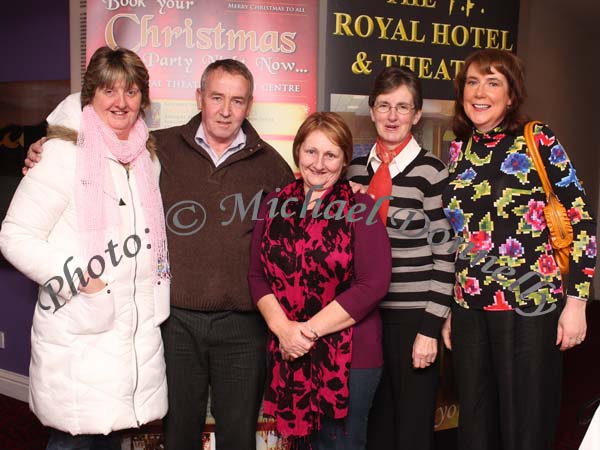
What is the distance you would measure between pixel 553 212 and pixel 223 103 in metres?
1.25

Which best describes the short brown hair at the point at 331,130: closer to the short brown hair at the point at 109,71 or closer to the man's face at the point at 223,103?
the man's face at the point at 223,103

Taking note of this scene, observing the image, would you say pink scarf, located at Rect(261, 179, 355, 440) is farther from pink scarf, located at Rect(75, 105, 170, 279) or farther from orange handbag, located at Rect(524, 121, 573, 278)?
orange handbag, located at Rect(524, 121, 573, 278)

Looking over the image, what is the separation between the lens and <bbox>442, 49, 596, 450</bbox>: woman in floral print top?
2.14 meters

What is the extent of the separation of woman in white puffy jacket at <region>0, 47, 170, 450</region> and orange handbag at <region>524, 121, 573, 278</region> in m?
1.34

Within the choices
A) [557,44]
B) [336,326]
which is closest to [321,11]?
[336,326]

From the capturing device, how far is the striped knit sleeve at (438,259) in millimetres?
2303

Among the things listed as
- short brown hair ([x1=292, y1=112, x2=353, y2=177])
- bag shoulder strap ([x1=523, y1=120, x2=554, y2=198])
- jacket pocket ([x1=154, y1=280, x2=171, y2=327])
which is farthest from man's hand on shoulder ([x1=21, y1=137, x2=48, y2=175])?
bag shoulder strap ([x1=523, y1=120, x2=554, y2=198])

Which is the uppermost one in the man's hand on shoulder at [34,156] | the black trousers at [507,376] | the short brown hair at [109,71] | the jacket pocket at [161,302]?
the short brown hair at [109,71]

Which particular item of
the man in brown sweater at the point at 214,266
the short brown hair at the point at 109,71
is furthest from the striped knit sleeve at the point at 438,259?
the short brown hair at the point at 109,71

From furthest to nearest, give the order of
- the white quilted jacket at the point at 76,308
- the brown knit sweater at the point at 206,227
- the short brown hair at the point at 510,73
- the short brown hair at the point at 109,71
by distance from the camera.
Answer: the brown knit sweater at the point at 206,227, the short brown hair at the point at 510,73, the short brown hair at the point at 109,71, the white quilted jacket at the point at 76,308

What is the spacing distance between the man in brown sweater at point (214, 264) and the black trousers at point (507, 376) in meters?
0.78

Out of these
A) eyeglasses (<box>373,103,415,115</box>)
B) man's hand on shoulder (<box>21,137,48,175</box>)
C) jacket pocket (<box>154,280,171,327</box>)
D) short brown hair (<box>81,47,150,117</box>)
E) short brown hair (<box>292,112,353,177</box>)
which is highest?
short brown hair (<box>81,47,150,117</box>)

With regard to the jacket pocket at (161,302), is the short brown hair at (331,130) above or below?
above

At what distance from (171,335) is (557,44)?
4.65 m
